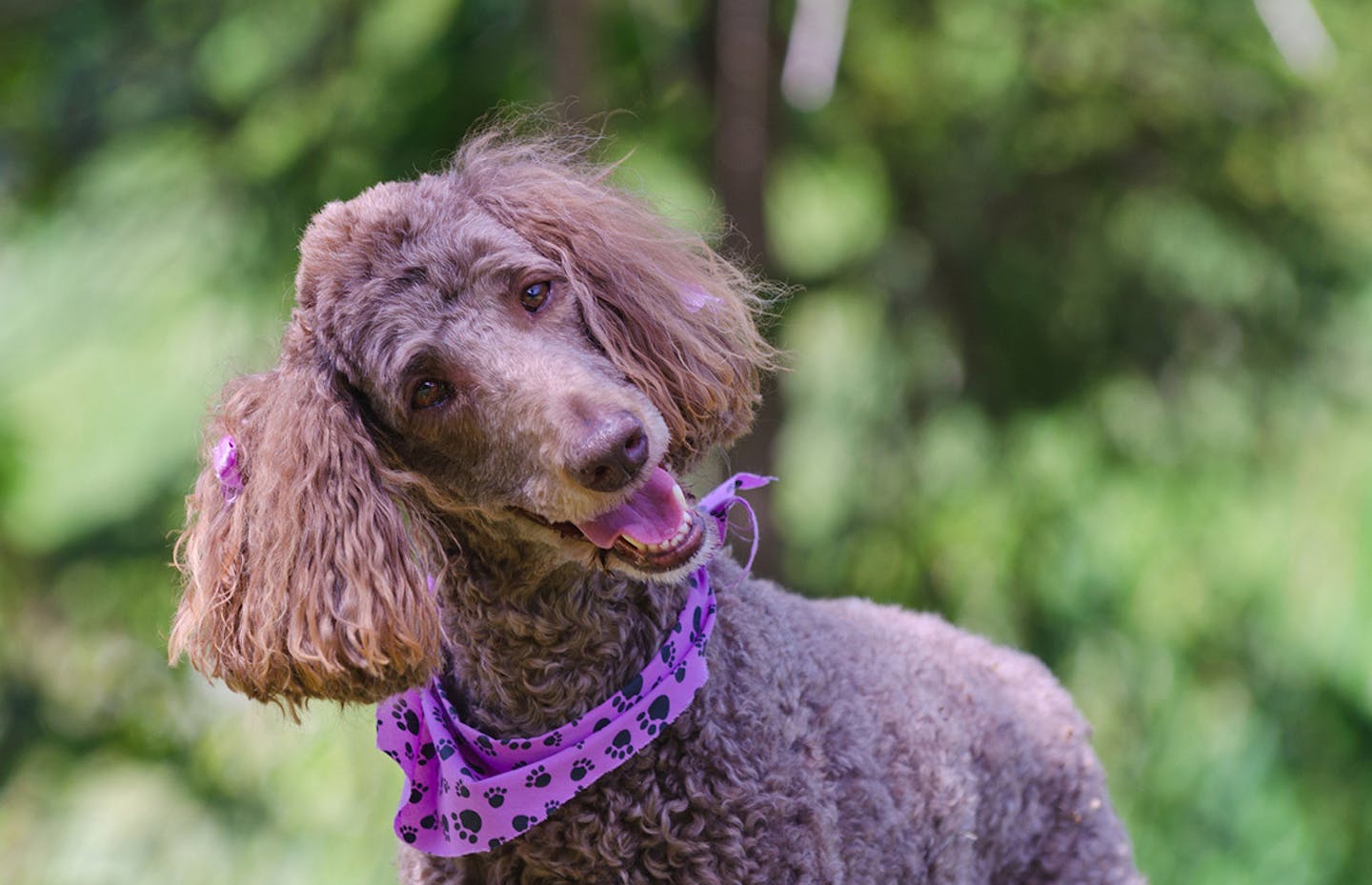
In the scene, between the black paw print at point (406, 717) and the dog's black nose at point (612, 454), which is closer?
the dog's black nose at point (612, 454)

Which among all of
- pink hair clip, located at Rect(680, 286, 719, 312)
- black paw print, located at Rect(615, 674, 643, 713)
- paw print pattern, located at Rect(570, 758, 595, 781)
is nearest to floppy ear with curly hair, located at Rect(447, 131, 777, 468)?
pink hair clip, located at Rect(680, 286, 719, 312)

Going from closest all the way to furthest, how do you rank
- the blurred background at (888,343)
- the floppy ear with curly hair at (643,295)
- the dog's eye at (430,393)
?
the dog's eye at (430,393)
the floppy ear with curly hair at (643,295)
the blurred background at (888,343)

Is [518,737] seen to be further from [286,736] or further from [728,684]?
[286,736]

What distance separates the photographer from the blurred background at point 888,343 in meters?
4.46

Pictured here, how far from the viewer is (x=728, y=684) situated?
1911 mm

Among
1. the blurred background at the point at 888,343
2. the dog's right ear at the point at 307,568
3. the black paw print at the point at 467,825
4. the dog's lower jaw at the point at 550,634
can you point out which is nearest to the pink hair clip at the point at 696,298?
the dog's lower jaw at the point at 550,634

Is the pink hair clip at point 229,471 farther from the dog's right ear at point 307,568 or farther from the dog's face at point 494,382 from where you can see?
the dog's face at point 494,382

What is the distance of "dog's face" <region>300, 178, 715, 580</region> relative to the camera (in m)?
1.70

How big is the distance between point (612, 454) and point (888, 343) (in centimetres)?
331

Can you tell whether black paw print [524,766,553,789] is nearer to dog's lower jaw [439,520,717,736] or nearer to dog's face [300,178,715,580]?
dog's lower jaw [439,520,717,736]

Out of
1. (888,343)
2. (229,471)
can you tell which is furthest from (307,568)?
(888,343)

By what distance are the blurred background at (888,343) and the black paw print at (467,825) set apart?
9.00 feet

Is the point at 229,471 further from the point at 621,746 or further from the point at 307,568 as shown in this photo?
the point at 621,746

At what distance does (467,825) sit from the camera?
184cm
